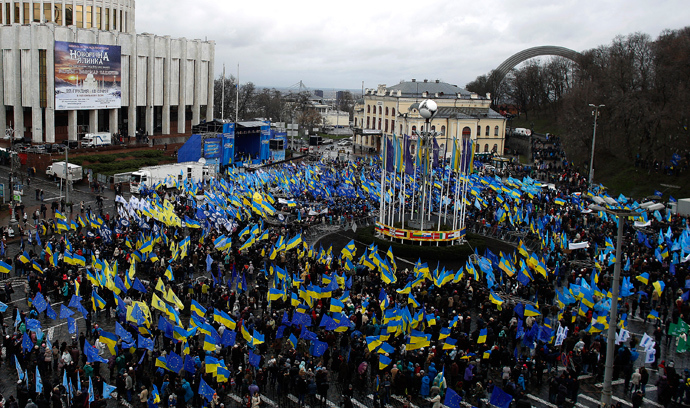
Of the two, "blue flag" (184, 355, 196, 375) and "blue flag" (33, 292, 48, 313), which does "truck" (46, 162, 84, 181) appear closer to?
"blue flag" (33, 292, 48, 313)

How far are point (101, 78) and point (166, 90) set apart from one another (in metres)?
11.1

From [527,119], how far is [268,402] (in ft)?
327

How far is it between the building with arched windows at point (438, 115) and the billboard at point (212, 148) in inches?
1113

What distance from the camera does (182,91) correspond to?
7800cm

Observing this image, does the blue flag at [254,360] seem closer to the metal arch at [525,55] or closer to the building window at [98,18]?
the building window at [98,18]

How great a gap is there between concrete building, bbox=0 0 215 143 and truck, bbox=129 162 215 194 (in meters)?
20.1

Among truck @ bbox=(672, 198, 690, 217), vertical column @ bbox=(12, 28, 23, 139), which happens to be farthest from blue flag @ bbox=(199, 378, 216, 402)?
vertical column @ bbox=(12, 28, 23, 139)

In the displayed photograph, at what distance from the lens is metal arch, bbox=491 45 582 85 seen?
117700 millimetres

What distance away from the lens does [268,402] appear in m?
17.1

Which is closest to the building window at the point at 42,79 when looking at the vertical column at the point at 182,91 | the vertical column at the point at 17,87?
the vertical column at the point at 17,87

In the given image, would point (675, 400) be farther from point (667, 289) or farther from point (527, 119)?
point (527, 119)

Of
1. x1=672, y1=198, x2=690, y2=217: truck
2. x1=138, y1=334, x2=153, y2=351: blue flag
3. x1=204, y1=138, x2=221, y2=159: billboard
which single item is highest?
x1=204, y1=138, x2=221, y2=159: billboard

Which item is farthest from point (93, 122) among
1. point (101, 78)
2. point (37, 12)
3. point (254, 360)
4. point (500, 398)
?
point (500, 398)

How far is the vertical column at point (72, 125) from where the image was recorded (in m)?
64.4
